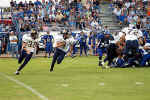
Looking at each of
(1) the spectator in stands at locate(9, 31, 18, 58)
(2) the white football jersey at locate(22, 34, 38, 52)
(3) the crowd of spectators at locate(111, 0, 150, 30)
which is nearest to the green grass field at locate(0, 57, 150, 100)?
(2) the white football jersey at locate(22, 34, 38, 52)

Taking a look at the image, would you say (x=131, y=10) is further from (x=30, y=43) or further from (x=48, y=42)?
(x=30, y=43)

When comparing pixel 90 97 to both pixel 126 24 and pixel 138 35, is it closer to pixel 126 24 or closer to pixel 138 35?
pixel 138 35

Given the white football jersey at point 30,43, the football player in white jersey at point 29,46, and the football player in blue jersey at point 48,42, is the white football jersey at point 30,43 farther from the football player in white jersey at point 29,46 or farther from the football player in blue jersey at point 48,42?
the football player in blue jersey at point 48,42

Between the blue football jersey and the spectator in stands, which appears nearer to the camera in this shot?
the spectator in stands

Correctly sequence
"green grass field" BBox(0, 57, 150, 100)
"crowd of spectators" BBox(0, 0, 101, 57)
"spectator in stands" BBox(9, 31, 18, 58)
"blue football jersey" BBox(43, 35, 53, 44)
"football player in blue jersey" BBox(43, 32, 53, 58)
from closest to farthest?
"green grass field" BBox(0, 57, 150, 100) → "spectator in stands" BBox(9, 31, 18, 58) → "football player in blue jersey" BBox(43, 32, 53, 58) → "blue football jersey" BBox(43, 35, 53, 44) → "crowd of spectators" BBox(0, 0, 101, 57)

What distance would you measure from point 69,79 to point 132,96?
4.31 meters

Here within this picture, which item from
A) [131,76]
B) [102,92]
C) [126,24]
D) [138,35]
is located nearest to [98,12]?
[126,24]

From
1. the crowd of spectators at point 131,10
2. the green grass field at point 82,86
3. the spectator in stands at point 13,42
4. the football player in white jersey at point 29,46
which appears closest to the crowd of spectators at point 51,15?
the crowd of spectators at point 131,10

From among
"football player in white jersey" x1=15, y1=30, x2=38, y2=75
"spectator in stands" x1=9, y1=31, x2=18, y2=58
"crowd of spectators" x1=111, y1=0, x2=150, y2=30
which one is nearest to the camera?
"football player in white jersey" x1=15, y1=30, x2=38, y2=75

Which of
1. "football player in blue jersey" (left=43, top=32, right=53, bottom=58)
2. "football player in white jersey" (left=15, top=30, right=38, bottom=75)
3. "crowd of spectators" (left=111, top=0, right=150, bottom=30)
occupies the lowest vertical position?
"football player in blue jersey" (left=43, top=32, right=53, bottom=58)

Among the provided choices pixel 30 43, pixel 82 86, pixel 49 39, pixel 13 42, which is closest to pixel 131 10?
pixel 49 39

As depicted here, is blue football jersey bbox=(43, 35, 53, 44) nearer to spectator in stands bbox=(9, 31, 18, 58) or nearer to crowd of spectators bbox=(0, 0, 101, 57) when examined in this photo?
crowd of spectators bbox=(0, 0, 101, 57)

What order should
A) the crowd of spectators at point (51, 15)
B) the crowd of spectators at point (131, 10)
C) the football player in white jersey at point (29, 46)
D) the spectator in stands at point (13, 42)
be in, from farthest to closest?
the crowd of spectators at point (131, 10) → the crowd of spectators at point (51, 15) → the spectator in stands at point (13, 42) → the football player in white jersey at point (29, 46)

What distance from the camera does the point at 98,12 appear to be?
35281mm
